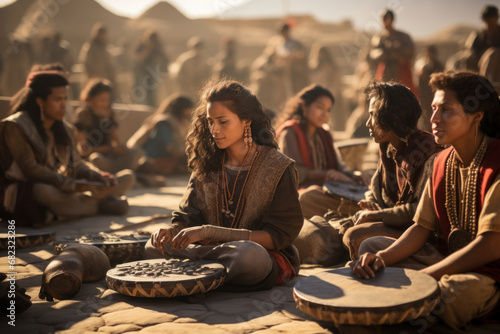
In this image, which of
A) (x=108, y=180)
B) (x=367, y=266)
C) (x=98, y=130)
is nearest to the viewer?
(x=367, y=266)

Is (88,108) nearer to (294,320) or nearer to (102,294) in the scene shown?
(102,294)

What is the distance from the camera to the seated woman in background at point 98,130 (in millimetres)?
8414

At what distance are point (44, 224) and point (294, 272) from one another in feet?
10.1

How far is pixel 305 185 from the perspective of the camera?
5.92 m

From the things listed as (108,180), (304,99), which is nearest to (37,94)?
(108,180)

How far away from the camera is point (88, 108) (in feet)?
27.8

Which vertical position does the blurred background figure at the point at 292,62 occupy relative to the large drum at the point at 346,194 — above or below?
above

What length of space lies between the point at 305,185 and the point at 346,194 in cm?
82

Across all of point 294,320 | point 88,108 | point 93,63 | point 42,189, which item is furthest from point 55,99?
point 93,63

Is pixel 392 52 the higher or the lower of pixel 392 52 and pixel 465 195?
the higher

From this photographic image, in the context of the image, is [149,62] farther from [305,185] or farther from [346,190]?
[346,190]

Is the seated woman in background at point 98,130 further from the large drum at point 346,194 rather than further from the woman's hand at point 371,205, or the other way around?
the woman's hand at point 371,205

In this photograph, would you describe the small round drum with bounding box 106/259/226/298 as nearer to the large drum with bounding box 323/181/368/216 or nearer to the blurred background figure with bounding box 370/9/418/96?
the large drum with bounding box 323/181/368/216

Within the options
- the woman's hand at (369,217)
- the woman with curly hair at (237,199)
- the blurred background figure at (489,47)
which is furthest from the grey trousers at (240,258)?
the blurred background figure at (489,47)
